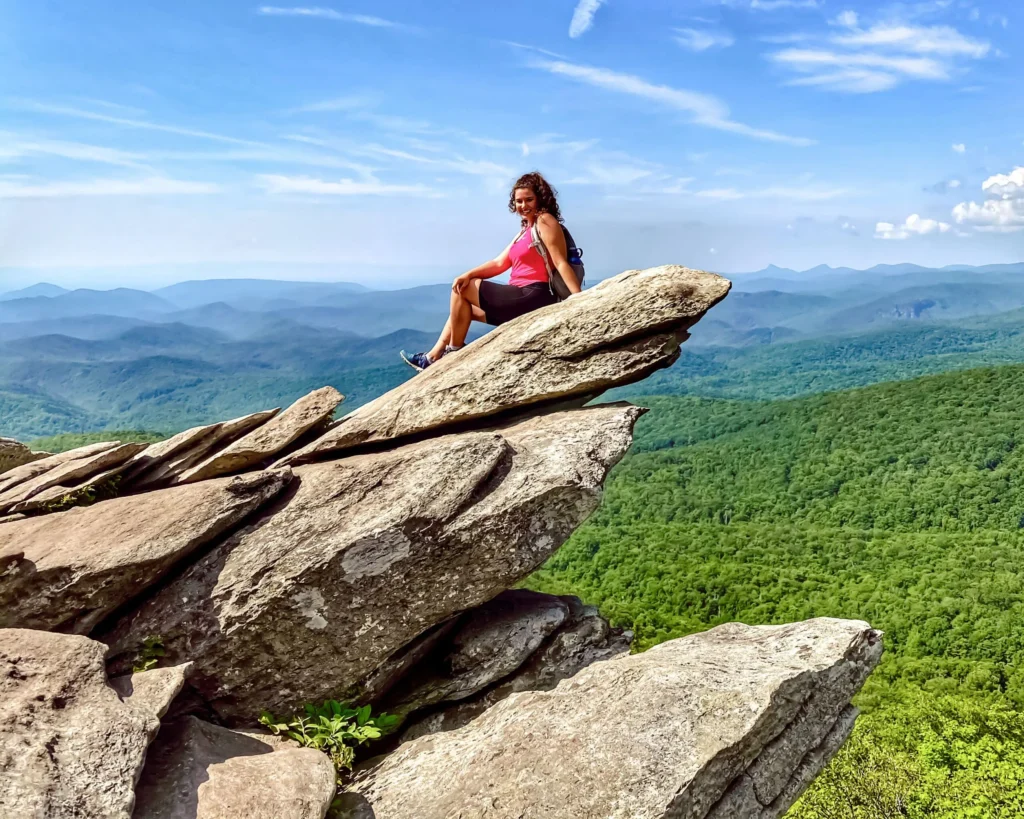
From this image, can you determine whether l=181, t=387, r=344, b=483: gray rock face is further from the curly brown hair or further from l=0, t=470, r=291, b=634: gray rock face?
the curly brown hair

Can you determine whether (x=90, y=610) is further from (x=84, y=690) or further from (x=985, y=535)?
(x=985, y=535)

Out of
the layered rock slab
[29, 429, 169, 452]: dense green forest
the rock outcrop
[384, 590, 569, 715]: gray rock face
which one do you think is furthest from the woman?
[29, 429, 169, 452]: dense green forest

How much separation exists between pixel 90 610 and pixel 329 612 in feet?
11.2

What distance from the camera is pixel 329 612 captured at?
10.7 m

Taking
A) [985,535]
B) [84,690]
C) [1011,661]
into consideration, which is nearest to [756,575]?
[1011,661]

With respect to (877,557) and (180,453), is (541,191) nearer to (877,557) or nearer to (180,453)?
(180,453)

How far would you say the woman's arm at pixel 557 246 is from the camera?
13828mm

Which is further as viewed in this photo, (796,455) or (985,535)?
(796,455)

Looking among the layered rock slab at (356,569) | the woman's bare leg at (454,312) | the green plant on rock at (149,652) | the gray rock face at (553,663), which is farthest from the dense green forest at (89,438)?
the gray rock face at (553,663)

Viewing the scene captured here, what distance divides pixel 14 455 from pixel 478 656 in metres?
11.6

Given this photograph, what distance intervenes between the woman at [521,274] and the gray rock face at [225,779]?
335 inches

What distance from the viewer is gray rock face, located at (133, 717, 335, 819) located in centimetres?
765

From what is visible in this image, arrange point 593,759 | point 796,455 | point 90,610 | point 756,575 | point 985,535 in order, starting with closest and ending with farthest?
point 593,759
point 90,610
point 756,575
point 985,535
point 796,455

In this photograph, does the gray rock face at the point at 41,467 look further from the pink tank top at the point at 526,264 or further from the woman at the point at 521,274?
the pink tank top at the point at 526,264
